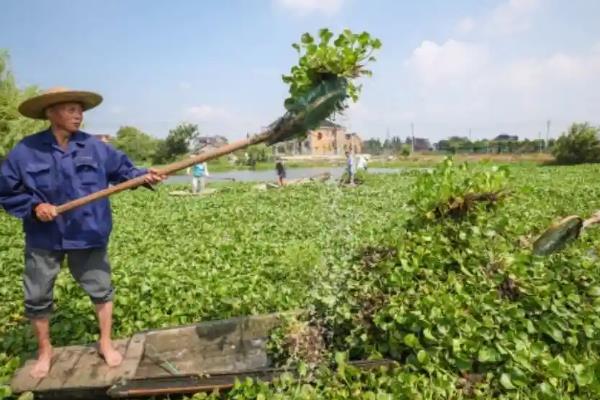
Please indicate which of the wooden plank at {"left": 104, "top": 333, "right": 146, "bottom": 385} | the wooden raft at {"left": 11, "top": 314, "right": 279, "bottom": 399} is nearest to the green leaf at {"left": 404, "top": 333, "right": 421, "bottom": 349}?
the wooden raft at {"left": 11, "top": 314, "right": 279, "bottom": 399}

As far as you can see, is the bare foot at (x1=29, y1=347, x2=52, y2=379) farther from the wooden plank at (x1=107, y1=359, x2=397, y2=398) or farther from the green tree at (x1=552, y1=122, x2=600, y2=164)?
the green tree at (x1=552, y1=122, x2=600, y2=164)

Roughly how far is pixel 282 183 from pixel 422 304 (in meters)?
16.5

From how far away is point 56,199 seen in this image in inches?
121

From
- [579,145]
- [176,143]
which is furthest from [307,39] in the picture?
[176,143]

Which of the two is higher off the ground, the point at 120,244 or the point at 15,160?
the point at 15,160

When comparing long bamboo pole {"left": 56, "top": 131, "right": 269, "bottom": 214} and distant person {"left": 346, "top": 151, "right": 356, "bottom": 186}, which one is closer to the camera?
long bamboo pole {"left": 56, "top": 131, "right": 269, "bottom": 214}

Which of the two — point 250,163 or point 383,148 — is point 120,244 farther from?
point 383,148

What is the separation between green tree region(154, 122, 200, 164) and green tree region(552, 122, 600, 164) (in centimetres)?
5093

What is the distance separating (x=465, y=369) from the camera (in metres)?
2.72

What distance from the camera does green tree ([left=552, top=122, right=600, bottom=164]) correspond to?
127 ft

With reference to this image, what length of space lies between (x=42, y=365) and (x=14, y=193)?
114cm

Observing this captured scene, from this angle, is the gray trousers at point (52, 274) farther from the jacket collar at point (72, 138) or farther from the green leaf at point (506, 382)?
the green leaf at point (506, 382)

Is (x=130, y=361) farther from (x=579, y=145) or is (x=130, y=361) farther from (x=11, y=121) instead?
(x=579, y=145)

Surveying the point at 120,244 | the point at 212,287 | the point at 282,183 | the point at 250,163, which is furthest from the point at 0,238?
the point at 250,163
